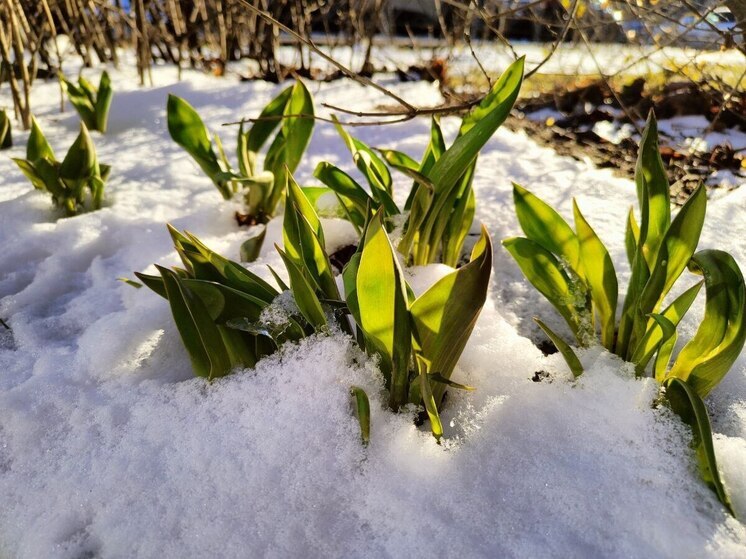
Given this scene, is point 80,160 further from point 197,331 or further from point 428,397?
point 428,397

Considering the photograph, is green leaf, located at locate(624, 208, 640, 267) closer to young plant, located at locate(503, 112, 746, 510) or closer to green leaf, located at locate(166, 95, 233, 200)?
young plant, located at locate(503, 112, 746, 510)

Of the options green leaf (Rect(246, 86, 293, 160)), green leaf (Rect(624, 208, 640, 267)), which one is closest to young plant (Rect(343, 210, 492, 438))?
green leaf (Rect(624, 208, 640, 267))

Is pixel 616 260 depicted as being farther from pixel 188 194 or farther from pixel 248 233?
A: pixel 188 194

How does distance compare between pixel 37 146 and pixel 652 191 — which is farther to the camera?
pixel 37 146

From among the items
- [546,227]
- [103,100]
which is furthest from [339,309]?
[103,100]

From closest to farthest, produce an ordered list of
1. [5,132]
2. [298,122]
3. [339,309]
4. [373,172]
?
1. [339,309]
2. [373,172]
3. [298,122]
4. [5,132]

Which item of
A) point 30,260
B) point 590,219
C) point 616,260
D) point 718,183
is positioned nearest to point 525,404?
point 616,260

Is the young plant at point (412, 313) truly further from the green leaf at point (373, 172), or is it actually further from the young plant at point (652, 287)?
the green leaf at point (373, 172)
